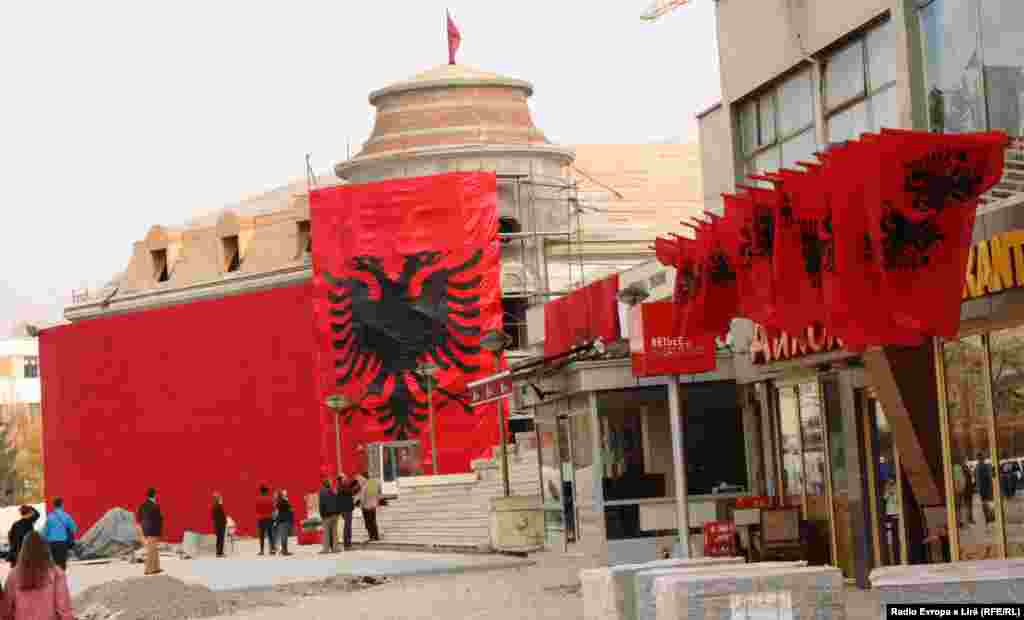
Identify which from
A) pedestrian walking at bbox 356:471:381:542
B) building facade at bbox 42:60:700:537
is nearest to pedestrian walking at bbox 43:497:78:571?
pedestrian walking at bbox 356:471:381:542

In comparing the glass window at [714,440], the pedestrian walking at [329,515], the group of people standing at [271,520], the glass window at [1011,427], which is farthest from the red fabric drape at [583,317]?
the glass window at [1011,427]

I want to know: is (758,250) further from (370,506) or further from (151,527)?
(370,506)

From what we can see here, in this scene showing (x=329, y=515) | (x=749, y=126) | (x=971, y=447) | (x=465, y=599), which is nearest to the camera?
(x=971, y=447)

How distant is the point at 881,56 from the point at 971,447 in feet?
15.6

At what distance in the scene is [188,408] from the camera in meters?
68.9

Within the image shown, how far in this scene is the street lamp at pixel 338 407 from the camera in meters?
58.3

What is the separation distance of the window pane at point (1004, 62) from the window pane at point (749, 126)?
7671mm

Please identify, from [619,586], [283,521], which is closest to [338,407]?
[283,521]

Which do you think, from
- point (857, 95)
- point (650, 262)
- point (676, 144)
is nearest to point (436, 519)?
point (650, 262)

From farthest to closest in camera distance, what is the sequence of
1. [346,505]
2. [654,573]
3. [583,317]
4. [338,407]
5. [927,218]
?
[338,407] < [346,505] < [583,317] < [927,218] < [654,573]

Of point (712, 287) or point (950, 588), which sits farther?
point (712, 287)

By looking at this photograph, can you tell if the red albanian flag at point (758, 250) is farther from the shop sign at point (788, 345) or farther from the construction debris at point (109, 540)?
the construction debris at point (109, 540)

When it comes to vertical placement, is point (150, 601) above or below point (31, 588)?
below

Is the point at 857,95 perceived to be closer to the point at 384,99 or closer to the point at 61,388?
the point at 384,99
